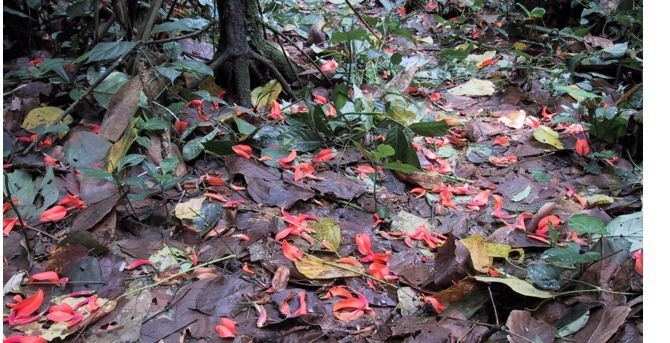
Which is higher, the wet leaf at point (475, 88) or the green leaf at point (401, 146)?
the green leaf at point (401, 146)

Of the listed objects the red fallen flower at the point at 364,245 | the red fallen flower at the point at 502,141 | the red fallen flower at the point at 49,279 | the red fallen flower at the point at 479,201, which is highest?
the red fallen flower at the point at 49,279

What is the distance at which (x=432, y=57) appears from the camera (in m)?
4.62

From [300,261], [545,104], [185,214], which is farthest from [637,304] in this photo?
[545,104]

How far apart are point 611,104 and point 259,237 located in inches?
88.4

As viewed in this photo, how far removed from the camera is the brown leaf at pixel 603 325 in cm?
151

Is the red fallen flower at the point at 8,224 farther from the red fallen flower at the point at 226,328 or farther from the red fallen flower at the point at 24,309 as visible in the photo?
the red fallen flower at the point at 226,328

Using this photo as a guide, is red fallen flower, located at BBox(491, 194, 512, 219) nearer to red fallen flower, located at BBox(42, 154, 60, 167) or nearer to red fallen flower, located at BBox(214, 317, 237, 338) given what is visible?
red fallen flower, located at BBox(214, 317, 237, 338)

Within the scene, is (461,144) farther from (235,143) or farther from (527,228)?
(235,143)

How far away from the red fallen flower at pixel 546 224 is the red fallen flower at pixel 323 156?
0.97 meters

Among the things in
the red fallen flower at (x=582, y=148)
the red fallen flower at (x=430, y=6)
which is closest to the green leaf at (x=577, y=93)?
the red fallen flower at (x=582, y=148)

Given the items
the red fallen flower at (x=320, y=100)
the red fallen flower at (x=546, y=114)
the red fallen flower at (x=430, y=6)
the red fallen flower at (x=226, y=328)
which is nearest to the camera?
the red fallen flower at (x=226, y=328)

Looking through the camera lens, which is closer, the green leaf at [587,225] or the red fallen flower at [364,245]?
the green leaf at [587,225]

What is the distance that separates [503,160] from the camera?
2.99m

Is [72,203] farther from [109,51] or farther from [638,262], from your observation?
[638,262]
